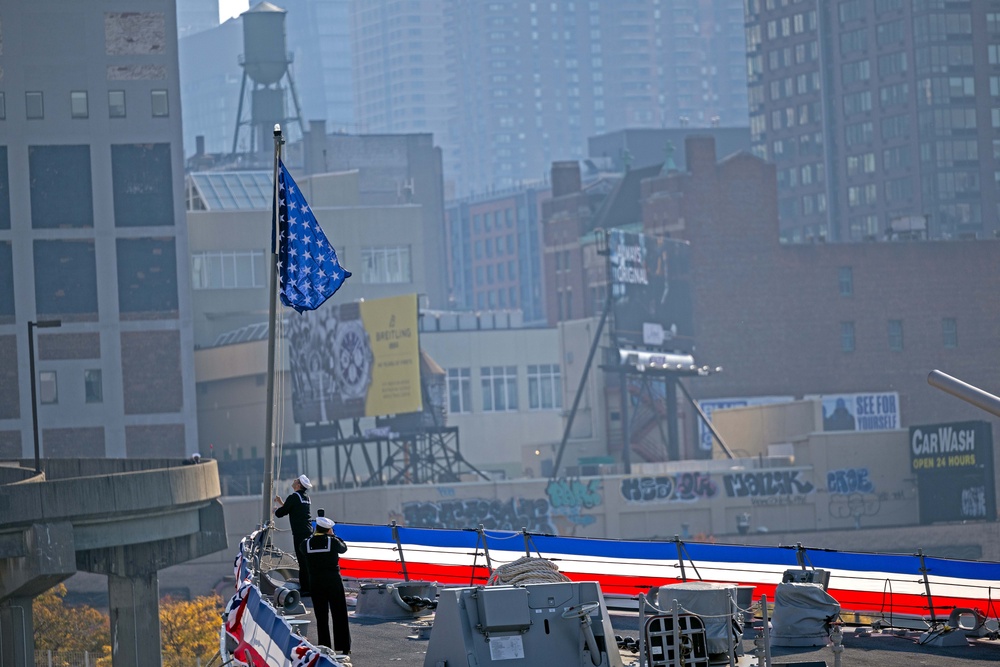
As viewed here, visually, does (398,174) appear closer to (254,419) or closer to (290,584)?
(254,419)

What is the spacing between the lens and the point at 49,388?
9675 cm

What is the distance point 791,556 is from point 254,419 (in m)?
82.6

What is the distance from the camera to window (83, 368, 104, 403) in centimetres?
9675

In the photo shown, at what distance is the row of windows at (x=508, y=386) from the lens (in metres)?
125

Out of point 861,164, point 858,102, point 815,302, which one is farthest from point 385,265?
point 858,102

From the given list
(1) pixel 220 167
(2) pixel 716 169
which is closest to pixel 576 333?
(2) pixel 716 169

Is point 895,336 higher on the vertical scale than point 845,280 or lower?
lower

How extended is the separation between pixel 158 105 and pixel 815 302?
47.2m

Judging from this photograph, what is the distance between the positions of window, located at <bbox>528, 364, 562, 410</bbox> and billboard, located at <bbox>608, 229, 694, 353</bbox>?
16175 mm

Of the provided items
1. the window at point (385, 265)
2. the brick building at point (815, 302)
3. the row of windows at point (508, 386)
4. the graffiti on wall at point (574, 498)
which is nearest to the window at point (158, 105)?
the window at point (385, 265)

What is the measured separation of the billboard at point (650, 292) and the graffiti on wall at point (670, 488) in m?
11.7

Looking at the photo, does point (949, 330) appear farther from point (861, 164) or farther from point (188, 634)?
point (188, 634)

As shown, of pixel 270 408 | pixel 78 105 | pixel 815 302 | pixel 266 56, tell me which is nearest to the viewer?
pixel 270 408

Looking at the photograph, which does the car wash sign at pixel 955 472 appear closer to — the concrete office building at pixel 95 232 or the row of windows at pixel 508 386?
the row of windows at pixel 508 386
